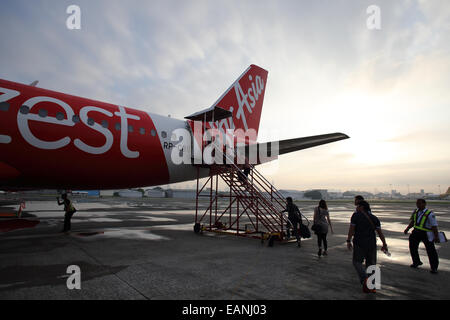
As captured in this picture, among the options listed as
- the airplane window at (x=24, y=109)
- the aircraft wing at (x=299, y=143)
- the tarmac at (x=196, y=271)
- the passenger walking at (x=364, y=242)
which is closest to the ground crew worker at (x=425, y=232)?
the tarmac at (x=196, y=271)

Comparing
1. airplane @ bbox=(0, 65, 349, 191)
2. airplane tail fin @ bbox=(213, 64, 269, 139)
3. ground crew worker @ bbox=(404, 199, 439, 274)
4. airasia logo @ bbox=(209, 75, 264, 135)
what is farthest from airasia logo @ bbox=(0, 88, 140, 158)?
ground crew worker @ bbox=(404, 199, 439, 274)

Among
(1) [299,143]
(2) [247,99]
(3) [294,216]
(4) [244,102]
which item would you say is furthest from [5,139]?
(2) [247,99]

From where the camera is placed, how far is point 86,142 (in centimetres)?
998

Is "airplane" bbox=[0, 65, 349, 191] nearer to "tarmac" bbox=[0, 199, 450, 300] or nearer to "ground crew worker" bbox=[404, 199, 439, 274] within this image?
"tarmac" bbox=[0, 199, 450, 300]

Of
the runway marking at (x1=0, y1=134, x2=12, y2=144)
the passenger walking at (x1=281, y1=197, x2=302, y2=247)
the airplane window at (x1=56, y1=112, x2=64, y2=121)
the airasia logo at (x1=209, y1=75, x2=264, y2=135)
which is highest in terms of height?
the airasia logo at (x1=209, y1=75, x2=264, y2=135)

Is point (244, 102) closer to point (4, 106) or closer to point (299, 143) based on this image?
point (299, 143)

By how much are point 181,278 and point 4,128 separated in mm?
7507

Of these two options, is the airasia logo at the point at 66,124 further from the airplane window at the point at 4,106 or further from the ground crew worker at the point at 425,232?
the ground crew worker at the point at 425,232

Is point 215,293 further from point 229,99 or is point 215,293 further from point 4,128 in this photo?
point 229,99

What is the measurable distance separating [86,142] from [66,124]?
91cm

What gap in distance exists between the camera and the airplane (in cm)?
881

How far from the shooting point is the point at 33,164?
9.19 metres

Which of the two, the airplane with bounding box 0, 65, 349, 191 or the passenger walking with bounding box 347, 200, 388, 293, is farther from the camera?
the airplane with bounding box 0, 65, 349, 191
